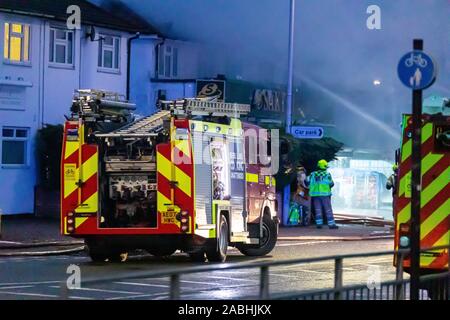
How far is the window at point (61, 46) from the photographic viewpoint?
112ft

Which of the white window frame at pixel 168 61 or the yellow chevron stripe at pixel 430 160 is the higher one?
the white window frame at pixel 168 61

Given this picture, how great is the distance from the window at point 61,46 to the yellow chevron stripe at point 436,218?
23063 millimetres

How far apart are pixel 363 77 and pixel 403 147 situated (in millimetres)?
30604

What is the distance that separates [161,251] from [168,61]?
2177 centimetres

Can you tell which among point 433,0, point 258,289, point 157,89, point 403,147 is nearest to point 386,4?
point 433,0

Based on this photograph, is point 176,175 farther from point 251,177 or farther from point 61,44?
point 61,44

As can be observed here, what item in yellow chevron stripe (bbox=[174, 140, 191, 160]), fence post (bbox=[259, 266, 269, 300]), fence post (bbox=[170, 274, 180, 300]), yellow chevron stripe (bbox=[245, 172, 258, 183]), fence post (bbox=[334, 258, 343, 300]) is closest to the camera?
fence post (bbox=[170, 274, 180, 300])

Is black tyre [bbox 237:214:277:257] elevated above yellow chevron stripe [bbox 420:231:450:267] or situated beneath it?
situated beneath

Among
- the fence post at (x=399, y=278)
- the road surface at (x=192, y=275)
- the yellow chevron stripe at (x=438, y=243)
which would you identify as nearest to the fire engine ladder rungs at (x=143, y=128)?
the road surface at (x=192, y=275)

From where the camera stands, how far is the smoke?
37.2 metres

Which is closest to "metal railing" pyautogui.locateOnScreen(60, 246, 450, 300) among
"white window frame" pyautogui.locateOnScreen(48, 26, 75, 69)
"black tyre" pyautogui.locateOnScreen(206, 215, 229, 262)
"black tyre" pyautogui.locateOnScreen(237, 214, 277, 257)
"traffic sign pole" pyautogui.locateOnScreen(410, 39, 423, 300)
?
"traffic sign pole" pyautogui.locateOnScreen(410, 39, 423, 300)

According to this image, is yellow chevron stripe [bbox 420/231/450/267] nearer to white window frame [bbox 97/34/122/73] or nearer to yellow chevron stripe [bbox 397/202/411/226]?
yellow chevron stripe [bbox 397/202/411/226]

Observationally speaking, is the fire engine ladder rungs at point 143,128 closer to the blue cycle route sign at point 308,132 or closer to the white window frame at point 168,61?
the blue cycle route sign at point 308,132

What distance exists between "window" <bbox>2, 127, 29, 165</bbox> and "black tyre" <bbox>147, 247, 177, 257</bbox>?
41.9 ft
